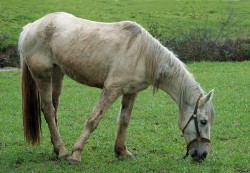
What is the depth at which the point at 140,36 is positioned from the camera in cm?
804

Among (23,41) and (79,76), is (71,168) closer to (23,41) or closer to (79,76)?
(79,76)

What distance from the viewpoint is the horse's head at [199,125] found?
7.61 metres

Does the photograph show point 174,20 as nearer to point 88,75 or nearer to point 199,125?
point 88,75

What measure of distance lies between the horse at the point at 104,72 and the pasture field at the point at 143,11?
19.2 metres

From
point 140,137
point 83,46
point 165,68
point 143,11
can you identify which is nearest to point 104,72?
point 83,46

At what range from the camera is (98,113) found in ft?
26.3

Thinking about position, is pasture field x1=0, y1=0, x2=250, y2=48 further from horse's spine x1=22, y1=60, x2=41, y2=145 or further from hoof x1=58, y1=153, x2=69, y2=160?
hoof x1=58, y1=153, x2=69, y2=160

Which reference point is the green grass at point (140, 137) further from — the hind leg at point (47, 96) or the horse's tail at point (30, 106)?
the horse's tail at point (30, 106)

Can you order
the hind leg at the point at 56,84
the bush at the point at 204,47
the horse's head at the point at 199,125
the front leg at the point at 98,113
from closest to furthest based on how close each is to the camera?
the horse's head at the point at 199,125 < the front leg at the point at 98,113 < the hind leg at the point at 56,84 < the bush at the point at 204,47

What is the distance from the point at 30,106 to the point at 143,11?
2747 cm

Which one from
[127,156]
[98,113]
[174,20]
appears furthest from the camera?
[174,20]

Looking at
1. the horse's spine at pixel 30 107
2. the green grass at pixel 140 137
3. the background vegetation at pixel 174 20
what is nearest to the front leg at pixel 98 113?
the green grass at pixel 140 137

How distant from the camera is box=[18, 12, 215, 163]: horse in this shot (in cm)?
776

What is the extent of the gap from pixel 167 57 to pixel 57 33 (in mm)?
2021
